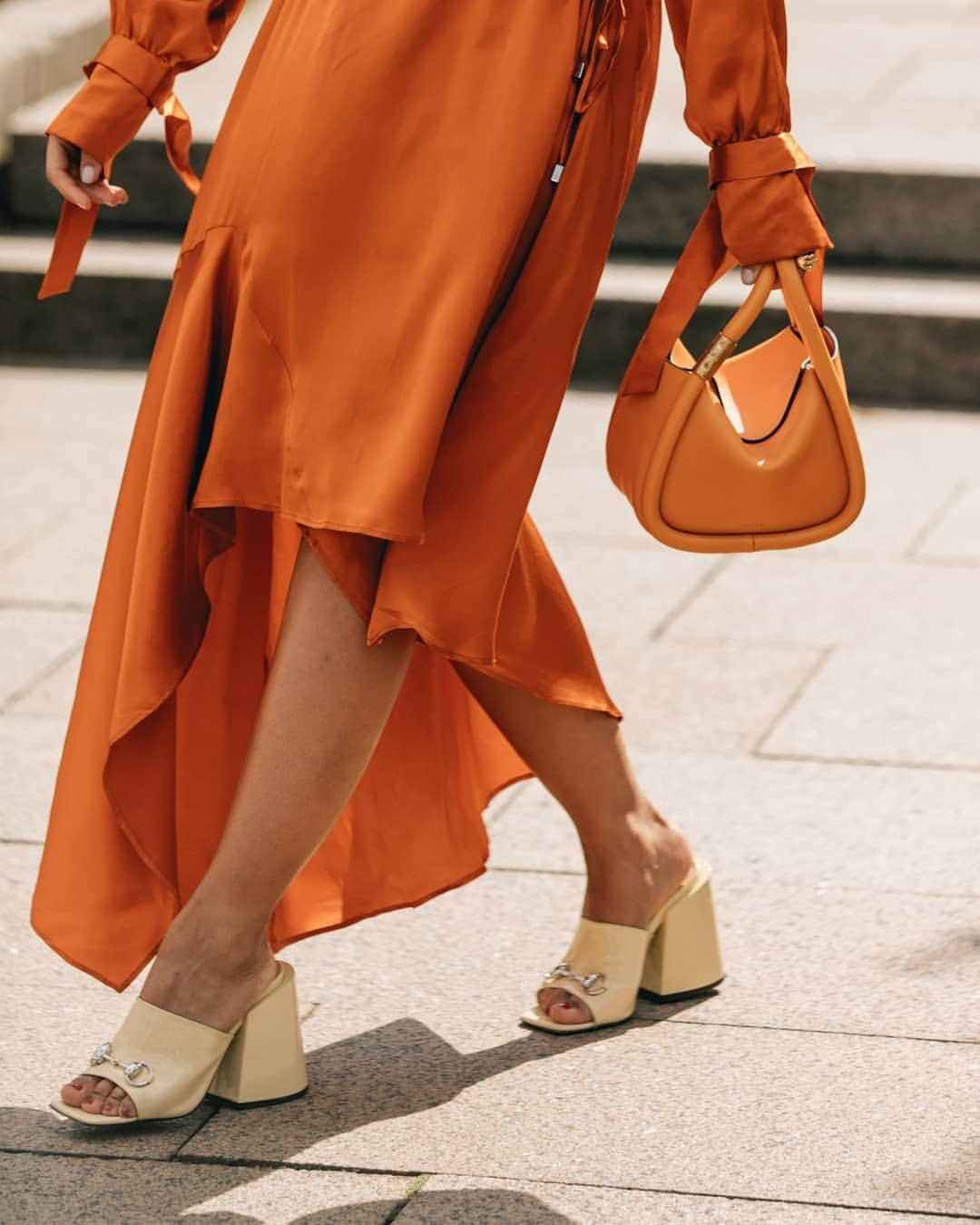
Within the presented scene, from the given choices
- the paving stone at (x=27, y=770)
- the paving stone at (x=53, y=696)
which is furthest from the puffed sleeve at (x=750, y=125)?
the paving stone at (x=53, y=696)

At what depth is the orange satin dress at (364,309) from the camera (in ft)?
8.02

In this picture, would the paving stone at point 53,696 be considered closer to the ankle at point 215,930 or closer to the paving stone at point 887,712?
the paving stone at point 887,712

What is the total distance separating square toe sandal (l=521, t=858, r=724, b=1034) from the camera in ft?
9.51

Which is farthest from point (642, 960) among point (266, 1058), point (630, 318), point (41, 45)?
point (41, 45)

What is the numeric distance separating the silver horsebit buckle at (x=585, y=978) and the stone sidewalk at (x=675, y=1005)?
0.07 meters

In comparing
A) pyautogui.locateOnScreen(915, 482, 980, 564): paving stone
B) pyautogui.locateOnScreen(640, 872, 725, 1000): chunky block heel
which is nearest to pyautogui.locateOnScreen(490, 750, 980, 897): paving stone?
pyautogui.locateOnScreen(640, 872, 725, 1000): chunky block heel

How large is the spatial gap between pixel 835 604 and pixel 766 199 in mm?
2305

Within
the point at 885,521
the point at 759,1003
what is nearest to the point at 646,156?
the point at 885,521

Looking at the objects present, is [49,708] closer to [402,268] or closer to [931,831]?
[931,831]

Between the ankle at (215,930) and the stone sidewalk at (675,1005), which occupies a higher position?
the ankle at (215,930)

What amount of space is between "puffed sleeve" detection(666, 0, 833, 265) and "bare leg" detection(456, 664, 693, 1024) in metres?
0.64

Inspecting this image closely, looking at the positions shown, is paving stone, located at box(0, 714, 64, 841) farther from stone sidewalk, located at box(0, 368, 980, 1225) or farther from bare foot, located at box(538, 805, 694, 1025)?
bare foot, located at box(538, 805, 694, 1025)

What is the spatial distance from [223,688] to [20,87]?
5.59 m

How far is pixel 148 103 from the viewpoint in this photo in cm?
270
